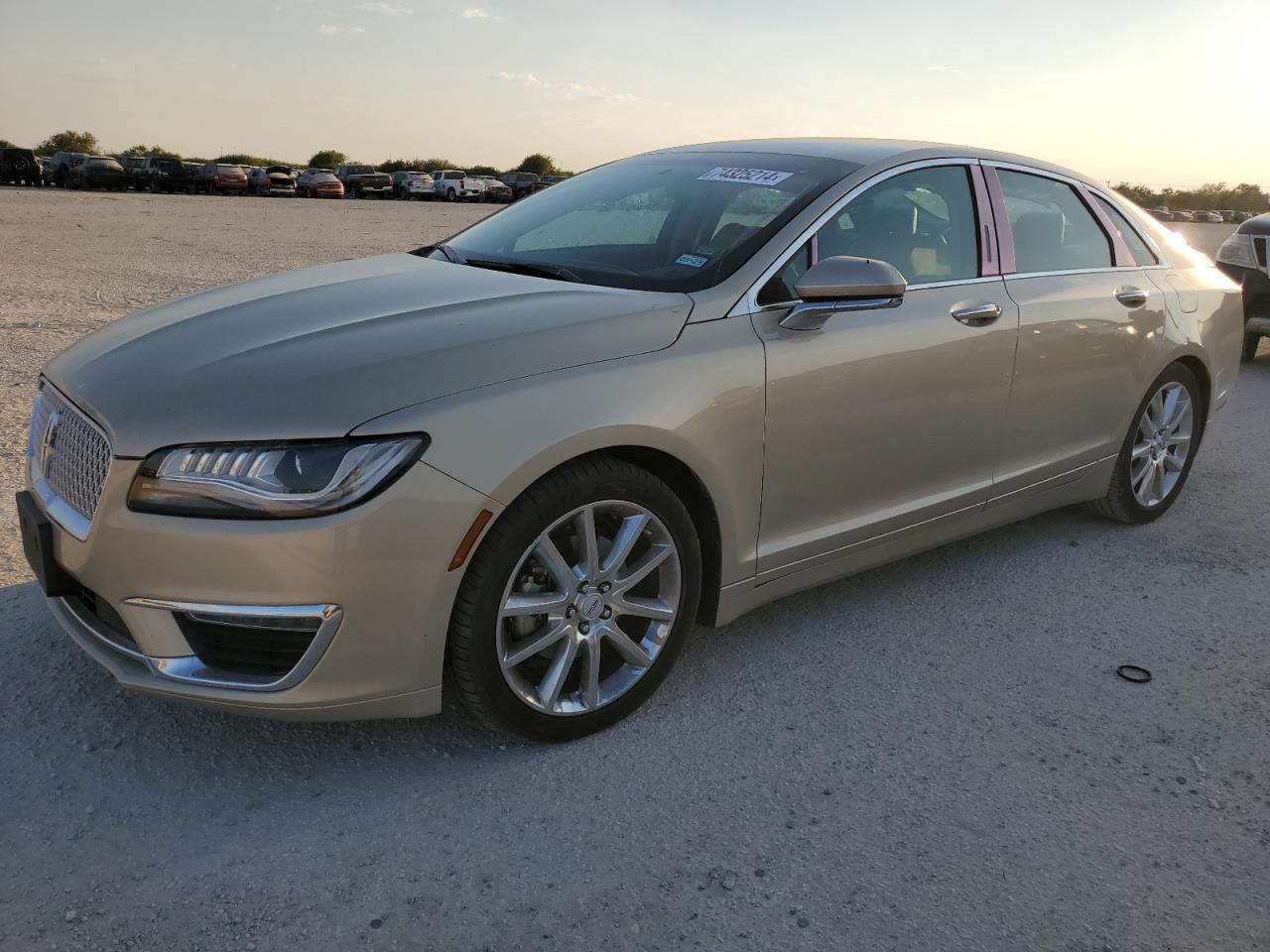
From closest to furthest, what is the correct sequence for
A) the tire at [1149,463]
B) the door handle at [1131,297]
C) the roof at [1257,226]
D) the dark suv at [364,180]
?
the door handle at [1131,297] < the tire at [1149,463] < the roof at [1257,226] < the dark suv at [364,180]

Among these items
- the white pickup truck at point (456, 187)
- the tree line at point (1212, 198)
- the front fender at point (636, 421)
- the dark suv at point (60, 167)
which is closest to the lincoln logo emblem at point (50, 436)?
the front fender at point (636, 421)

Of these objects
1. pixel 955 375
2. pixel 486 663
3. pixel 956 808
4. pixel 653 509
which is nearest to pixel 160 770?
pixel 486 663

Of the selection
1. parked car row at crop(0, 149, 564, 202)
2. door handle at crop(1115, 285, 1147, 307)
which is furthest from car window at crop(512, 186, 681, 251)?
parked car row at crop(0, 149, 564, 202)

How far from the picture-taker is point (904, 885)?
2307 mm

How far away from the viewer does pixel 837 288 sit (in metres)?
2.96

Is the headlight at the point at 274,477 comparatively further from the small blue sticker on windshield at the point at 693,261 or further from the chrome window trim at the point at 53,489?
the small blue sticker on windshield at the point at 693,261

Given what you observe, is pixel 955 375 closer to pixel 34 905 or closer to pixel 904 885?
pixel 904 885

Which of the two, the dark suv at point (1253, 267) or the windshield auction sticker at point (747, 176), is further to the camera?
the dark suv at point (1253, 267)

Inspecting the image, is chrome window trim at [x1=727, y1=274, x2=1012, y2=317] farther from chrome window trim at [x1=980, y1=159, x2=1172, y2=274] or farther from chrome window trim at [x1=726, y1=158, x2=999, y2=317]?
chrome window trim at [x1=980, y1=159, x2=1172, y2=274]

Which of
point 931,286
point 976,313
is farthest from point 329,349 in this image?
point 976,313

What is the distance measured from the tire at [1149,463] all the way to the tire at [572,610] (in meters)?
2.54

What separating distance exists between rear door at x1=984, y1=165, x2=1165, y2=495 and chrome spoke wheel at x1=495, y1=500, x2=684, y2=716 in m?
1.64

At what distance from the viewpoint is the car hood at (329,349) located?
7.77 feet

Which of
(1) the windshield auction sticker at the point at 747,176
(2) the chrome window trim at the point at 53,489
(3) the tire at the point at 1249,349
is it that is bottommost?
(3) the tire at the point at 1249,349
